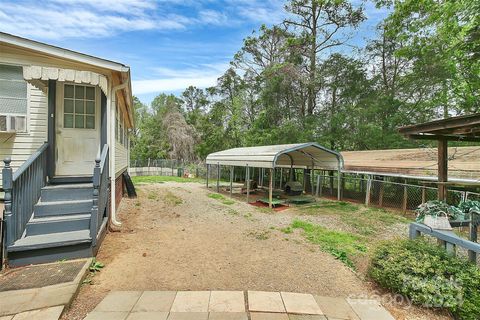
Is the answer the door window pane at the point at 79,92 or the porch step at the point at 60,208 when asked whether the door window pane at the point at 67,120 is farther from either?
the porch step at the point at 60,208

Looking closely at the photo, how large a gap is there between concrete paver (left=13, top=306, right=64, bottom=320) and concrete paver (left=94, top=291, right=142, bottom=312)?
0.36 meters

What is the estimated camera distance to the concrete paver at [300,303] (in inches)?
117

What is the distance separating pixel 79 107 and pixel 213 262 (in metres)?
4.34

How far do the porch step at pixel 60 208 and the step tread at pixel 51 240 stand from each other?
0.48 m

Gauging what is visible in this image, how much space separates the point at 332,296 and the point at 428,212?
6.70 ft

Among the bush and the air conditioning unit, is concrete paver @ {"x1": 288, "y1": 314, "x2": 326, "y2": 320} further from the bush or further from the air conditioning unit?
the air conditioning unit

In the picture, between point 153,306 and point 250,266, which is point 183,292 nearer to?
point 153,306

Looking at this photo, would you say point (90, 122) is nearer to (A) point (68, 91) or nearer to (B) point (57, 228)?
(A) point (68, 91)

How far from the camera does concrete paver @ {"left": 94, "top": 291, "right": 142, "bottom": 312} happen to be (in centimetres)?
288

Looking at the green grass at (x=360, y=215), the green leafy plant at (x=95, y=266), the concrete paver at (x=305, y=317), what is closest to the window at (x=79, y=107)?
the green leafy plant at (x=95, y=266)

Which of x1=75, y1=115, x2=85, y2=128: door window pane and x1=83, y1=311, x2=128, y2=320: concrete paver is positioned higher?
x1=75, y1=115, x2=85, y2=128: door window pane

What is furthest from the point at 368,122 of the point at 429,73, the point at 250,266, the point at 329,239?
the point at 250,266

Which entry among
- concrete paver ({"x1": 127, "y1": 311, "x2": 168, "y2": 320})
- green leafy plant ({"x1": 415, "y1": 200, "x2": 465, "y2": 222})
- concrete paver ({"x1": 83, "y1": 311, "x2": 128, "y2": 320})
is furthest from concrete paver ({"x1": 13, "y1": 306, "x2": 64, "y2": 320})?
green leafy plant ({"x1": 415, "y1": 200, "x2": 465, "y2": 222})

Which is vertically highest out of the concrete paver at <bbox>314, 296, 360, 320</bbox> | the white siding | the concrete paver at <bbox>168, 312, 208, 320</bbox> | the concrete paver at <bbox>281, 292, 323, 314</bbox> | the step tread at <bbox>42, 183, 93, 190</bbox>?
the white siding
